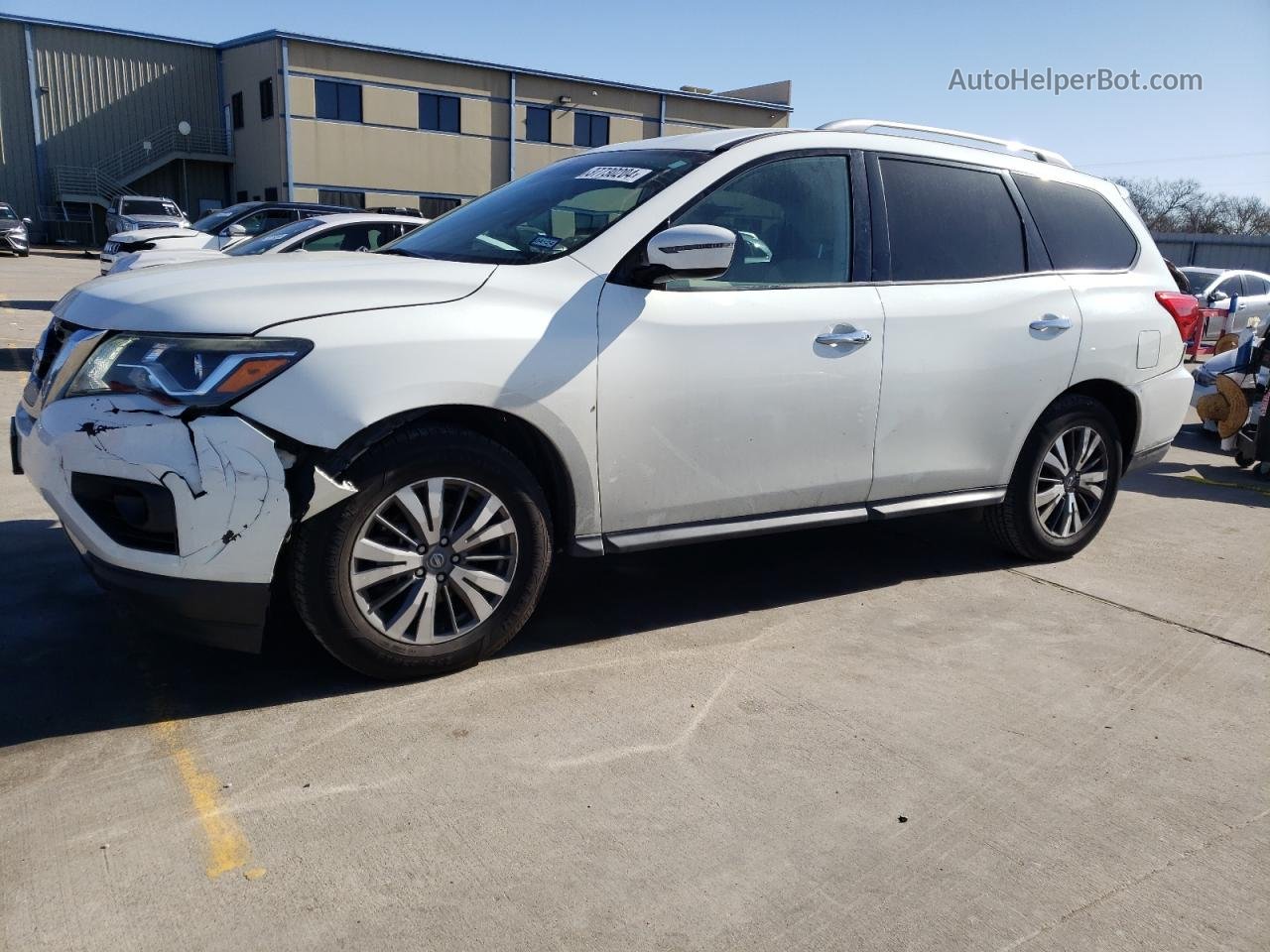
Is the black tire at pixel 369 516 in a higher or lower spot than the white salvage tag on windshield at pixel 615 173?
lower

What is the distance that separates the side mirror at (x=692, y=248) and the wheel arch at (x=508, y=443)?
0.72 m

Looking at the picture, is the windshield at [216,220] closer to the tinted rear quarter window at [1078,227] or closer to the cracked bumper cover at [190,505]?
the tinted rear quarter window at [1078,227]

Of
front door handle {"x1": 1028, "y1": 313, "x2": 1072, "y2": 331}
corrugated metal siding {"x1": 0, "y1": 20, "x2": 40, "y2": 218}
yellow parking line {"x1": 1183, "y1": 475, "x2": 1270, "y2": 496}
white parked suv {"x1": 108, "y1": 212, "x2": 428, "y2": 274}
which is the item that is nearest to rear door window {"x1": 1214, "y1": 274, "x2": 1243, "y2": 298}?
yellow parking line {"x1": 1183, "y1": 475, "x2": 1270, "y2": 496}

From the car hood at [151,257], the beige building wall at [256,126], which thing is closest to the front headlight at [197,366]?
the car hood at [151,257]

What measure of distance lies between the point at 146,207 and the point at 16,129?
1195 centimetres

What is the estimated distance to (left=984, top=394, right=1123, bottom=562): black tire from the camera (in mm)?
4871

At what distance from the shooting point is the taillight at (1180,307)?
520 centimetres

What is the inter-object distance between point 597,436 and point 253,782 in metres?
1.51

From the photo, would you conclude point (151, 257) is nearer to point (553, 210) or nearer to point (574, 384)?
point (553, 210)

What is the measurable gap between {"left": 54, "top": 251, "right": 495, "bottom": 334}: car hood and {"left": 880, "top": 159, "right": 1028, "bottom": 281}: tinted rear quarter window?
1840 mm

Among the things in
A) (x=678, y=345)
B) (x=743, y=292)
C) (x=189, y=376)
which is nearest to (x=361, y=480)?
(x=189, y=376)

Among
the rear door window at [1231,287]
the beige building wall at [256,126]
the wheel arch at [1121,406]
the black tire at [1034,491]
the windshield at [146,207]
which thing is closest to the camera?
the black tire at [1034,491]

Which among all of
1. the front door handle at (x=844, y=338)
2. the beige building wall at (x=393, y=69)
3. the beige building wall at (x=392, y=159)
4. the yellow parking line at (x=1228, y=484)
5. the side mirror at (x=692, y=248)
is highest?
the beige building wall at (x=393, y=69)

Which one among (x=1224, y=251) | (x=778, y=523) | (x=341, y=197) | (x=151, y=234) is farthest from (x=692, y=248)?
(x=341, y=197)
